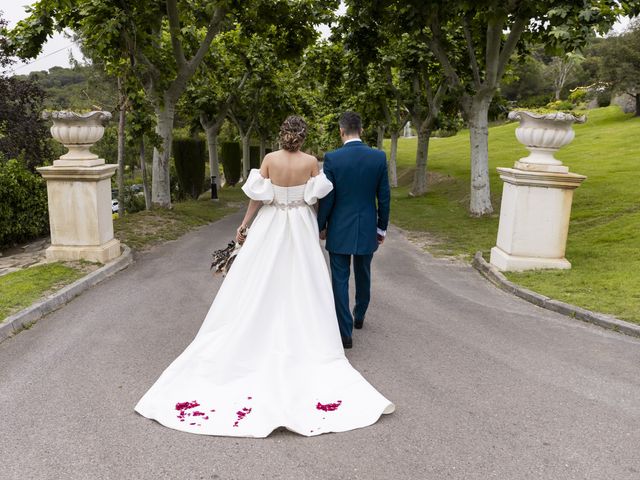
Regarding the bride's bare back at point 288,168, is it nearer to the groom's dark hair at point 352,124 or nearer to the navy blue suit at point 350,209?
the navy blue suit at point 350,209

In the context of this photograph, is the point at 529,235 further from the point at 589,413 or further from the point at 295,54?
the point at 295,54

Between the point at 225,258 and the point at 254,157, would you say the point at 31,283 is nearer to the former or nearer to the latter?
the point at 225,258

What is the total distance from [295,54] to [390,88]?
20.3 ft

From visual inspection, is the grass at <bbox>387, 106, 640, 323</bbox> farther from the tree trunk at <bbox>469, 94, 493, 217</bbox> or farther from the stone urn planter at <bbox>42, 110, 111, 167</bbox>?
the stone urn planter at <bbox>42, 110, 111, 167</bbox>

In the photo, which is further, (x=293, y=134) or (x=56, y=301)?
(x=56, y=301)

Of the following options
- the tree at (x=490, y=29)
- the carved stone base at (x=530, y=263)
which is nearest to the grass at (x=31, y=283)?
the carved stone base at (x=530, y=263)

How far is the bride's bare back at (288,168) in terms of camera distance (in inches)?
196

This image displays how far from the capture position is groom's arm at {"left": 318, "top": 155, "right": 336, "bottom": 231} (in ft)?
17.1

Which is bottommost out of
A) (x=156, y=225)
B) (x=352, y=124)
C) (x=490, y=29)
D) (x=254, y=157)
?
(x=254, y=157)

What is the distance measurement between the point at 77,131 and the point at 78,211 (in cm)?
127

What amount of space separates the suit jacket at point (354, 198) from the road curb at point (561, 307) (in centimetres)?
286

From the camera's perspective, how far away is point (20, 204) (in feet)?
37.0

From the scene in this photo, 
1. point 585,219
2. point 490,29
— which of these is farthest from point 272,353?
point 490,29

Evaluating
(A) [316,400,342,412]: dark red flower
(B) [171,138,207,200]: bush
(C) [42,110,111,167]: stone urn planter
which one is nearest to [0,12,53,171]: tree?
(B) [171,138,207,200]: bush
